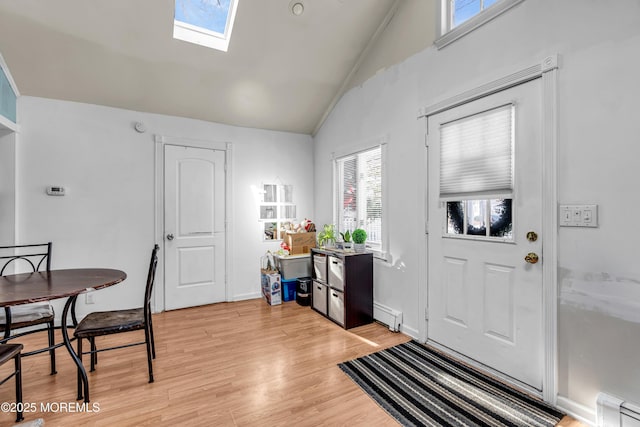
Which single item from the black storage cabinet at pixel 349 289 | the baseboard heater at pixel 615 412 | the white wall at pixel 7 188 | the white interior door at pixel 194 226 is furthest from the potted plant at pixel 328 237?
the white wall at pixel 7 188

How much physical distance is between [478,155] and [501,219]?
0.53 metres

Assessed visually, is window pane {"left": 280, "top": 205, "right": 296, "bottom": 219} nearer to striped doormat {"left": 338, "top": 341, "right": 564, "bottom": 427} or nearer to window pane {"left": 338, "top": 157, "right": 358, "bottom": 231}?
window pane {"left": 338, "top": 157, "right": 358, "bottom": 231}

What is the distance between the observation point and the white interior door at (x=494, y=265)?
2.00 m

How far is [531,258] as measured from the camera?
78.4 inches

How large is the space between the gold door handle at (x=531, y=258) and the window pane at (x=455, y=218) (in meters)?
0.53

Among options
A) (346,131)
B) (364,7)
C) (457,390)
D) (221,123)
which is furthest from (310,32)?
(457,390)

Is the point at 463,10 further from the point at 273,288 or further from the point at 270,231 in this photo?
the point at 273,288

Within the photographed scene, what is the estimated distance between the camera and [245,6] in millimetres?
2791

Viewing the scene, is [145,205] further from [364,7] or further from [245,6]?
[364,7]

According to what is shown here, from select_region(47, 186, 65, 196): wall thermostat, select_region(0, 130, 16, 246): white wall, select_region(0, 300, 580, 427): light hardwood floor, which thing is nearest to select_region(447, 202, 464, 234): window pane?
select_region(0, 300, 580, 427): light hardwood floor

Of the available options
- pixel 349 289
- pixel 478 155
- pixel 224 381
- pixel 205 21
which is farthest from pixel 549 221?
pixel 205 21

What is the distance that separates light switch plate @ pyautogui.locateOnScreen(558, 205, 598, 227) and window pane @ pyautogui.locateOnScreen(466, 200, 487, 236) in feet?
1.69

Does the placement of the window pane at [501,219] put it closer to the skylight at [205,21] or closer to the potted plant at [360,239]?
the potted plant at [360,239]

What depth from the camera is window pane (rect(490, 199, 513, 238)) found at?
85.1 inches
